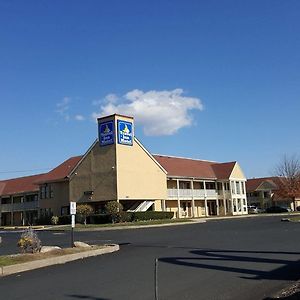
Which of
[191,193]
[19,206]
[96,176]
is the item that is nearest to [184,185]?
[191,193]

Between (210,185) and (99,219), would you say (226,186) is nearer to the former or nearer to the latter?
(210,185)

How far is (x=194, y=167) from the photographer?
65.2 meters

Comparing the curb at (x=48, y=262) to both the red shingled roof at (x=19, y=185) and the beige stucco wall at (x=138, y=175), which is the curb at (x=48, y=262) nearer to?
the beige stucco wall at (x=138, y=175)

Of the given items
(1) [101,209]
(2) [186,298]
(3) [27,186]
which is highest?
(3) [27,186]

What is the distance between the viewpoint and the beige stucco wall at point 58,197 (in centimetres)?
5569

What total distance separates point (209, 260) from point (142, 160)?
3713cm

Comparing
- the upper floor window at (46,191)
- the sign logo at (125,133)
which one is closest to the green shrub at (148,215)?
the sign logo at (125,133)

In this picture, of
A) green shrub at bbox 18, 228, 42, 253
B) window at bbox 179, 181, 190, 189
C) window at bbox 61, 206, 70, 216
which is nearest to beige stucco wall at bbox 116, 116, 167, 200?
window at bbox 179, 181, 190, 189

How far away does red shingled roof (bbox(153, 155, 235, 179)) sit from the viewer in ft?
196

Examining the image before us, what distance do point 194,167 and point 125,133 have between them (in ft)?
60.7

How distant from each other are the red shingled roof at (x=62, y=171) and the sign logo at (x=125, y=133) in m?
9.31

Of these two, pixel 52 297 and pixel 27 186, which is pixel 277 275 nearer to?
pixel 52 297

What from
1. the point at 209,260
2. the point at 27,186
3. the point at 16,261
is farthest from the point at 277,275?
the point at 27,186

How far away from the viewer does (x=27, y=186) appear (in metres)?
65.9
